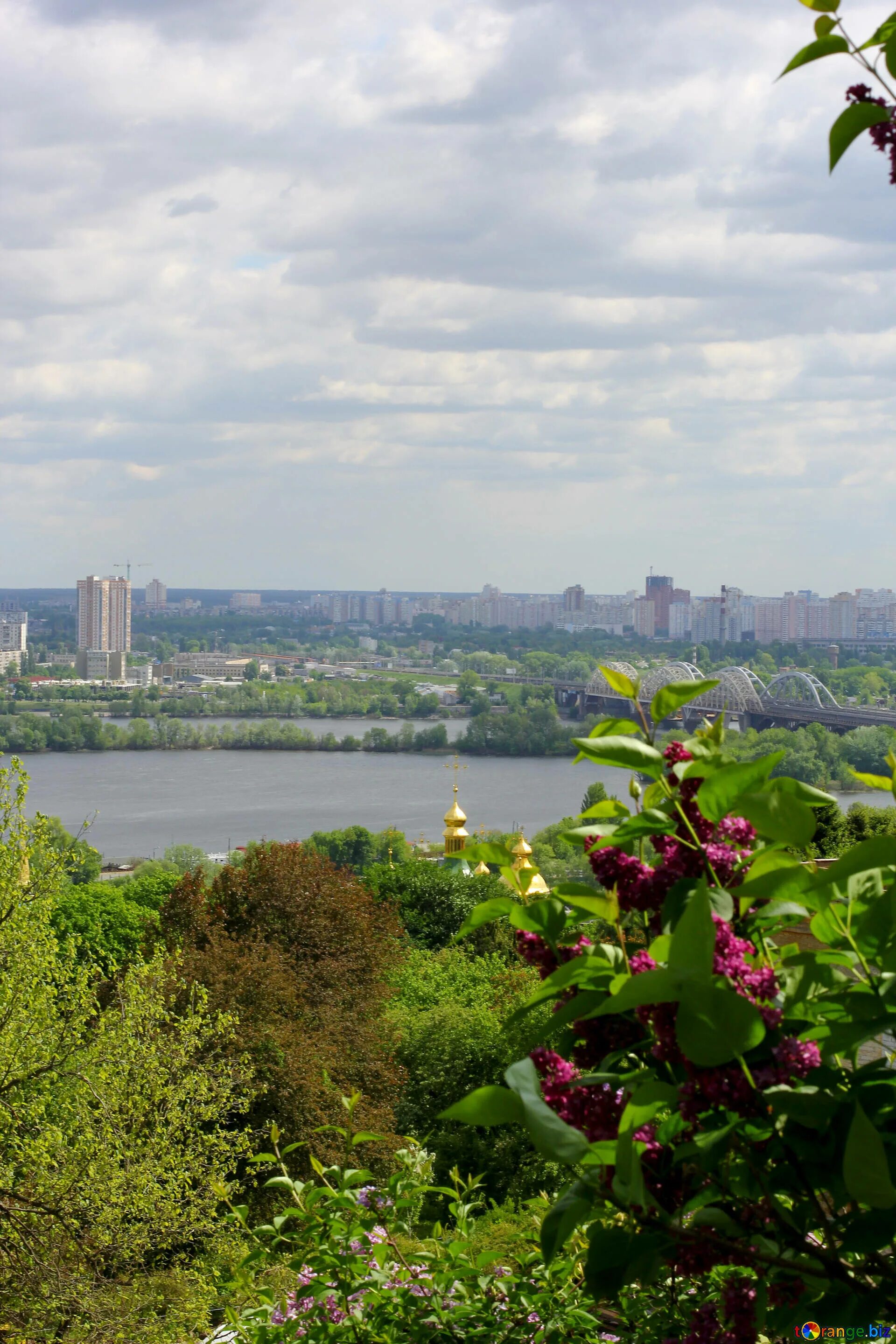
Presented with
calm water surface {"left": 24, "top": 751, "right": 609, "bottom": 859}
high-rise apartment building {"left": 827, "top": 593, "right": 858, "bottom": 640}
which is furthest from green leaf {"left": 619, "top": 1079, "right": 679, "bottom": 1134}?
high-rise apartment building {"left": 827, "top": 593, "right": 858, "bottom": 640}

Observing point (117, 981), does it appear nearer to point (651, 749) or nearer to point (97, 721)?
point (651, 749)

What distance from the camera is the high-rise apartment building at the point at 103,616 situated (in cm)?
11769

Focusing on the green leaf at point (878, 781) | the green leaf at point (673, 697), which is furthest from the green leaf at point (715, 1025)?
the green leaf at point (878, 781)

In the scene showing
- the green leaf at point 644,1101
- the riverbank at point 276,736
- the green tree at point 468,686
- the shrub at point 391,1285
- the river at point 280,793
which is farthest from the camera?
the green tree at point 468,686

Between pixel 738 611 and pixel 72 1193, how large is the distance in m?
116

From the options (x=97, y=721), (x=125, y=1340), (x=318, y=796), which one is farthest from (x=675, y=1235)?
(x=97, y=721)

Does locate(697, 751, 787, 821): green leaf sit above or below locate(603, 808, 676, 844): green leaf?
above

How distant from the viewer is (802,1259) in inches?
37.3

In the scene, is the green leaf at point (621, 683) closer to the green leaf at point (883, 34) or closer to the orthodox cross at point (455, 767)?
the green leaf at point (883, 34)

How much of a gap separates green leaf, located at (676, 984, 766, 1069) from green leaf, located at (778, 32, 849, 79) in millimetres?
706

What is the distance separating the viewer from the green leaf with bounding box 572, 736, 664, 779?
920 millimetres

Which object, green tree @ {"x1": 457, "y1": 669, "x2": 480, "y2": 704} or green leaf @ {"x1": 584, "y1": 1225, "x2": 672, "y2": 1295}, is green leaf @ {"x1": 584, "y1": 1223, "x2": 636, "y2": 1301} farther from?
green tree @ {"x1": 457, "y1": 669, "x2": 480, "y2": 704}

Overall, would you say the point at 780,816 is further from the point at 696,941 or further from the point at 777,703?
the point at 777,703

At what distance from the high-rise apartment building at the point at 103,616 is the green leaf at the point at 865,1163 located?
11999 cm
